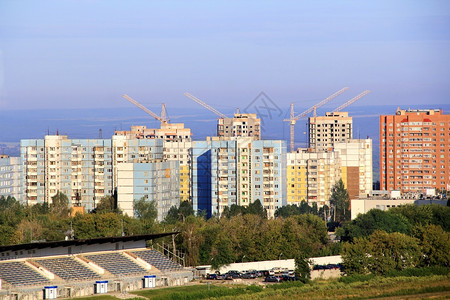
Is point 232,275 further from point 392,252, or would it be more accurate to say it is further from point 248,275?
point 392,252

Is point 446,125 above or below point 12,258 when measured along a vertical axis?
above

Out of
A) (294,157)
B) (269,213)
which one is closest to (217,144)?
(269,213)

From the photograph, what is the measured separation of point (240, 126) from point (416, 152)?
41.8m

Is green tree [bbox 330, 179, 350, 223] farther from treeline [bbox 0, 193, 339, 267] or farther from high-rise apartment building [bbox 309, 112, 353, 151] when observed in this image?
high-rise apartment building [bbox 309, 112, 353, 151]

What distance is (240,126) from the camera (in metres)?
138

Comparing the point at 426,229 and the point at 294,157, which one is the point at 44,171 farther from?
the point at 426,229

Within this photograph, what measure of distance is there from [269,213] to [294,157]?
12.4 metres

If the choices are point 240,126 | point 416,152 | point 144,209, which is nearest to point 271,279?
point 144,209

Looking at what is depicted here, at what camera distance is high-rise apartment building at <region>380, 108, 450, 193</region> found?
326ft

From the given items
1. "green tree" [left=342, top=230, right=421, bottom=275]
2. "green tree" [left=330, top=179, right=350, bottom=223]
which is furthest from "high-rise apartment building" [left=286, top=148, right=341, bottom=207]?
"green tree" [left=342, top=230, right=421, bottom=275]

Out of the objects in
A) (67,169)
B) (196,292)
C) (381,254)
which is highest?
(67,169)

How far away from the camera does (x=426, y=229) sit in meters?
52.5

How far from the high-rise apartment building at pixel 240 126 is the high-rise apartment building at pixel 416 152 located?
115 feet

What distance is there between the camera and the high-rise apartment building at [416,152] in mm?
99250
